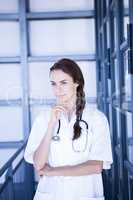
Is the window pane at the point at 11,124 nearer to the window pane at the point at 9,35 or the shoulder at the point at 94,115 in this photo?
the window pane at the point at 9,35

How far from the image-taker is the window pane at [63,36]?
13.6ft

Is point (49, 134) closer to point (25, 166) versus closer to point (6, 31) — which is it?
point (25, 166)

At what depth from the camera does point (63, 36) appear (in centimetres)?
415

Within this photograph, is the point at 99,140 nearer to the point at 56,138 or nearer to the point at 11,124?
the point at 56,138

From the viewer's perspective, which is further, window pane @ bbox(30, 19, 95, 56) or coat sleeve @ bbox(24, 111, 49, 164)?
window pane @ bbox(30, 19, 95, 56)

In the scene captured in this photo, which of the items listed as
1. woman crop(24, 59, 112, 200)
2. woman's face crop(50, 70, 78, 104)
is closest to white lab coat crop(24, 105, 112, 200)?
woman crop(24, 59, 112, 200)

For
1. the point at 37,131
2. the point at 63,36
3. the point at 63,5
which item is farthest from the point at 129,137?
the point at 63,5

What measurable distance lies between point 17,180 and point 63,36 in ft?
5.51

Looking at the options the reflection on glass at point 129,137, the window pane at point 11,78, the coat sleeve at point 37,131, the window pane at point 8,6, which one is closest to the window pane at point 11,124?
the window pane at point 11,78

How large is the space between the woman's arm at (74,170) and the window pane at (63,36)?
2489 millimetres

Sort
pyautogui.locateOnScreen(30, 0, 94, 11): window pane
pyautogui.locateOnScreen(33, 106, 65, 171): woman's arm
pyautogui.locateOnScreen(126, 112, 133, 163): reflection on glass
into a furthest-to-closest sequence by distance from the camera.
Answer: pyautogui.locateOnScreen(30, 0, 94, 11): window pane
pyautogui.locateOnScreen(126, 112, 133, 163): reflection on glass
pyautogui.locateOnScreen(33, 106, 65, 171): woman's arm

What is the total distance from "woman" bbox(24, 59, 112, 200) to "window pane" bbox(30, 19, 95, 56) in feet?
7.72

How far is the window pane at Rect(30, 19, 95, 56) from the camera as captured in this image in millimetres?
4141

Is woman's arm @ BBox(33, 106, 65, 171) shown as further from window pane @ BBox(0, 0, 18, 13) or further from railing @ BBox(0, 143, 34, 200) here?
window pane @ BBox(0, 0, 18, 13)
